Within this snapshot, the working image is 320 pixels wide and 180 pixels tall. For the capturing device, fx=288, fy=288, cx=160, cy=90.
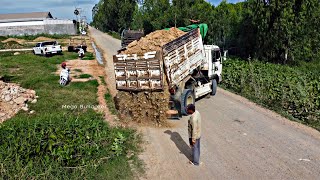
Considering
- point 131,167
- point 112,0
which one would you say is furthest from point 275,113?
point 112,0

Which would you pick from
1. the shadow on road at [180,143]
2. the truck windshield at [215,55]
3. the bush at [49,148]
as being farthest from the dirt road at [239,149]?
the truck windshield at [215,55]

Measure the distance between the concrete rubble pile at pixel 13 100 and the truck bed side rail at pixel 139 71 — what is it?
4.39 m

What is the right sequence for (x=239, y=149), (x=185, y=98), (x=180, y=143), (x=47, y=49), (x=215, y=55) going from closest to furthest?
(x=239, y=149) < (x=180, y=143) < (x=185, y=98) < (x=215, y=55) < (x=47, y=49)

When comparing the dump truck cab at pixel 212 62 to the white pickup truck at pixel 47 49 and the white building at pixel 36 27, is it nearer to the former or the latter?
the white pickup truck at pixel 47 49

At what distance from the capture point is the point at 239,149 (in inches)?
329

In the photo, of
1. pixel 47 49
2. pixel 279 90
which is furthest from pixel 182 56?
pixel 47 49

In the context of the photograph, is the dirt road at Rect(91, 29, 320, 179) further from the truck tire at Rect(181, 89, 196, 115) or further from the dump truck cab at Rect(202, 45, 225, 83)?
the dump truck cab at Rect(202, 45, 225, 83)

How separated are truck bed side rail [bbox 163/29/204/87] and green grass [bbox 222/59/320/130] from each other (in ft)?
11.9

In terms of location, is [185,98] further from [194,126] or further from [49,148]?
[49,148]

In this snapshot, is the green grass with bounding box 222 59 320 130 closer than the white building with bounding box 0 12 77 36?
Yes

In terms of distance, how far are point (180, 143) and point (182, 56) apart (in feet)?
11.8

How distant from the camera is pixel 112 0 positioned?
210 ft

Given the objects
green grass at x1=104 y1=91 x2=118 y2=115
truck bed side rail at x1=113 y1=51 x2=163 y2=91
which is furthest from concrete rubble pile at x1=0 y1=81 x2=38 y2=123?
truck bed side rail at x1=113 y1=51 x2=163 y2=91

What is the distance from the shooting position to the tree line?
78.8 feet
